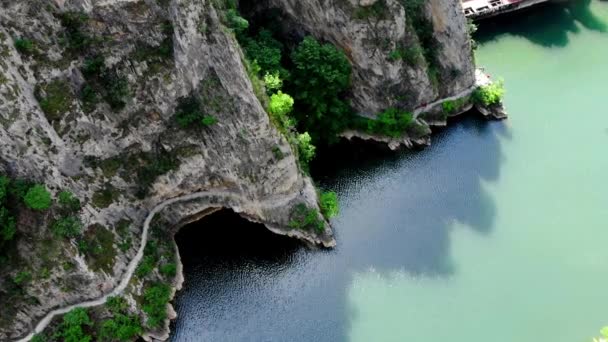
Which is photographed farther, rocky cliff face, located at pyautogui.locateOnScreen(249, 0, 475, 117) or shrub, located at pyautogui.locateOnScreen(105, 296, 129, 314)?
rocky cliff face, located at pyautogui.locateOnScreen(249, 0, 475, 117)

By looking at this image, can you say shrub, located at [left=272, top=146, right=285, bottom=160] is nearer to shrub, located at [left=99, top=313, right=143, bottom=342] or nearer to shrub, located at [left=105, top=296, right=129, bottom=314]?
shrub, located at [left=105, top=296, right=129, bottom=314]

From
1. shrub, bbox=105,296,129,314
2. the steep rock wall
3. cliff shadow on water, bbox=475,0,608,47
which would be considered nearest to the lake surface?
shrub, bbox=105,296,129,314

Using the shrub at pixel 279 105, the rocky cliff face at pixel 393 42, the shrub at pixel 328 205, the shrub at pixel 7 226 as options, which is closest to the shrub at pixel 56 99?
the shrub at pixel 7 226

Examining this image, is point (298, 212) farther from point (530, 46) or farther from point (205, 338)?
point (530, 46)

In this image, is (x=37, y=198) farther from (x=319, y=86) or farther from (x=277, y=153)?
(x=319, y=86)

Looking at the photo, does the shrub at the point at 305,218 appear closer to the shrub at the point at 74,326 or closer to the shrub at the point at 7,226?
the shrub at the point at 74,326

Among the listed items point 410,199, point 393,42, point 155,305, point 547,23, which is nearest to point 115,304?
point 155,305
